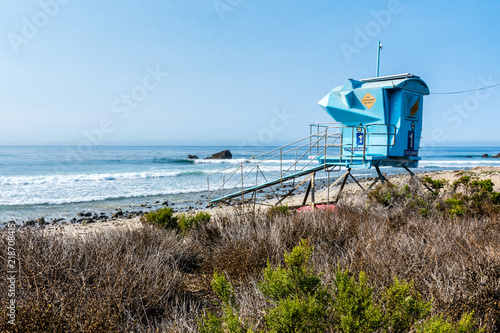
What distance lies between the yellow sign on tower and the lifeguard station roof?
10.7 inches

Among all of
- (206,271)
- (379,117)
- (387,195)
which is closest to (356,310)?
(206,271)

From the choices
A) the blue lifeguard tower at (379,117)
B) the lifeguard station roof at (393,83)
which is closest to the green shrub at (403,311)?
the blue lifeguard tower at (379,117)

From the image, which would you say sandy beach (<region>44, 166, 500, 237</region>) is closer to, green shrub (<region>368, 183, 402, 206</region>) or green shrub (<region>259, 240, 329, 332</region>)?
green shrub (<region>368, 183, 402, 206</region>)

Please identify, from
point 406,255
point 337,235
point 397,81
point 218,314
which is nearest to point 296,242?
point 337,235

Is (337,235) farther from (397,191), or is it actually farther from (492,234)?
(397,191)

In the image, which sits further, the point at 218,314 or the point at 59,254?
the point at 59,254

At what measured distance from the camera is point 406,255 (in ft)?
15.3

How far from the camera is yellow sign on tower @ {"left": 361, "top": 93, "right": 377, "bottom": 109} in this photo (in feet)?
35.8

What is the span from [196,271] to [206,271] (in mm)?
667

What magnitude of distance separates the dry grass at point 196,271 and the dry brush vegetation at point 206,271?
0.04ft

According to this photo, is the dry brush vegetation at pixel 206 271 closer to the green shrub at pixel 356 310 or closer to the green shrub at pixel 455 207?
the green shrub at pixel 356 310

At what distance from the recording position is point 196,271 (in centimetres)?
602

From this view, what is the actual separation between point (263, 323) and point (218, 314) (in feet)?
3.33

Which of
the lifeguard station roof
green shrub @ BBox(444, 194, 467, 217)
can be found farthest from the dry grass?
the lifeguard station roof
